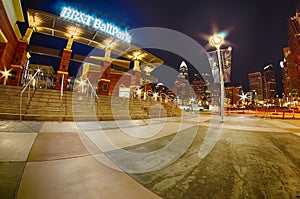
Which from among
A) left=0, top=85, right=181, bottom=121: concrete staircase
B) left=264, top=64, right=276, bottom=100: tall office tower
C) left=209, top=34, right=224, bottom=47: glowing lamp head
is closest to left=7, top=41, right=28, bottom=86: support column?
→ left=0, top=85, right=181, bottom=121: concrete staircase

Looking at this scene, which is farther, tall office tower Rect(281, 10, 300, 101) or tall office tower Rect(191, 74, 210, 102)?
tall office tower Rect(191, 74, 210, 102)

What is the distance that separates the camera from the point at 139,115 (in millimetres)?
9055

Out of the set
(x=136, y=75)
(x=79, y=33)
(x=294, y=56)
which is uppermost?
(x=294, y=56)

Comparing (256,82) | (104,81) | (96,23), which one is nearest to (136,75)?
(104,81)

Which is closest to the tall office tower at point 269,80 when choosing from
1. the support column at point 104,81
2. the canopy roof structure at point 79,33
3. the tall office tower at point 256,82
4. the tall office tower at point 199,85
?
the tall office tower at point 256,82

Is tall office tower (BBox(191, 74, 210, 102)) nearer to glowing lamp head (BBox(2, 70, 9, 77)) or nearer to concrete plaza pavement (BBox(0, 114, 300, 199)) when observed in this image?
glowing lamp head (BBox(2, 70, 9, 77))

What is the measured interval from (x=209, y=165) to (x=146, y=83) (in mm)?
23459

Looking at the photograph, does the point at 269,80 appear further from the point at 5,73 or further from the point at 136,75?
the point at 5,73

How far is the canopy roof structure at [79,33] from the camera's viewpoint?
1189 centimetres

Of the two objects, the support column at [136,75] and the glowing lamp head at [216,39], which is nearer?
the glowing lamp head at [216,39]

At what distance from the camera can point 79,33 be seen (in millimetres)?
13906

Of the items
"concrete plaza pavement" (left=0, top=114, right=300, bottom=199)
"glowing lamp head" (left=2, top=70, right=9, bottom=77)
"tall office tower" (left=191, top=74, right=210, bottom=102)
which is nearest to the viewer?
"concrete plaza pavement" (left=0, top=114, right=300, bottom=199)

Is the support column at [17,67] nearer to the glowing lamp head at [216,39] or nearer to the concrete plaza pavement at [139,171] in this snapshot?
the concrete plaza pavement at [139,171]

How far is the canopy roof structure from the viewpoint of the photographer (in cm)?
1189
